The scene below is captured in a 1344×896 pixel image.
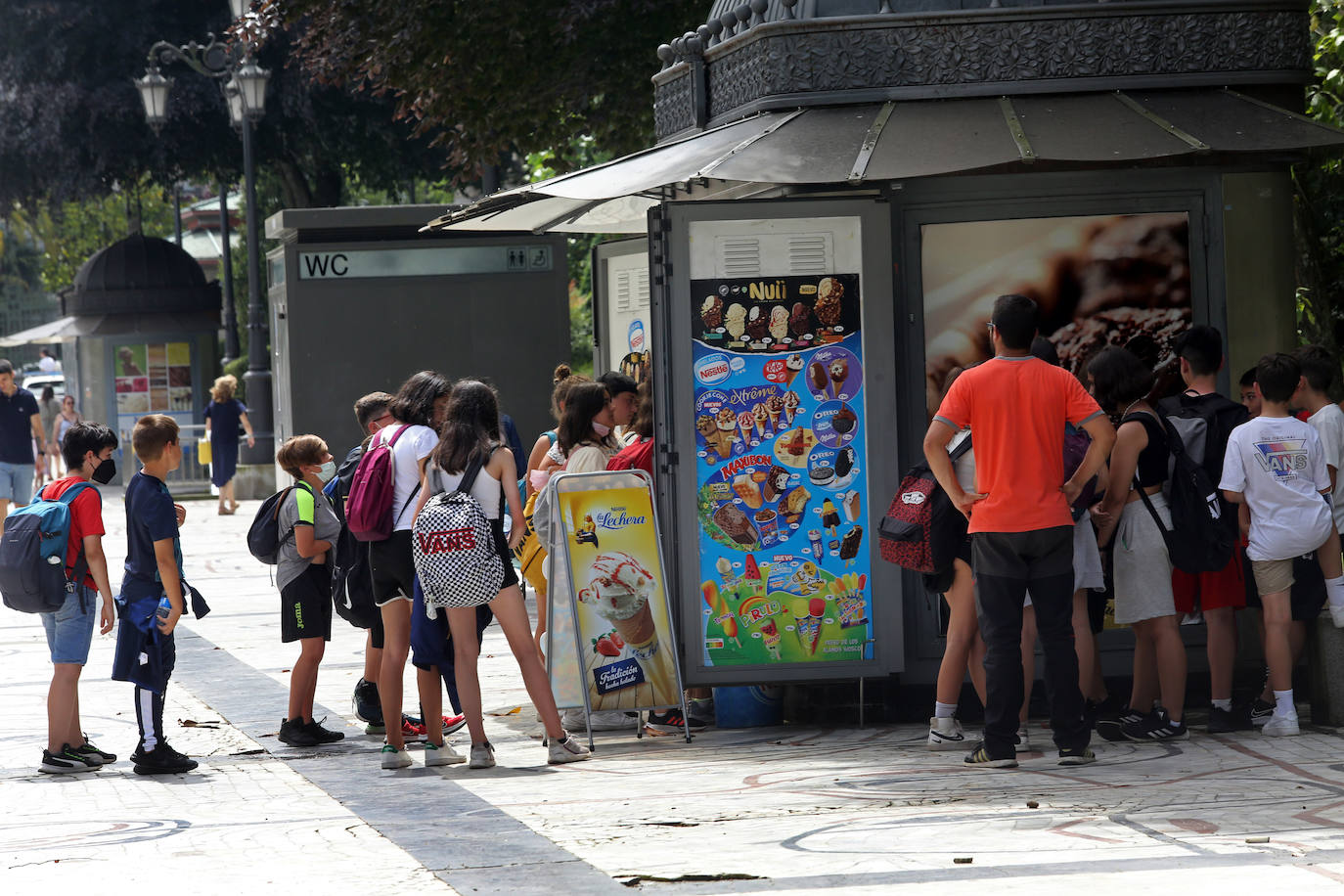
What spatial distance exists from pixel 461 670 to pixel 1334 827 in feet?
11.3

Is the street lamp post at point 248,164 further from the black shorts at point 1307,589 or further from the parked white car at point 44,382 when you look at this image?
the parked white car at point 44,382

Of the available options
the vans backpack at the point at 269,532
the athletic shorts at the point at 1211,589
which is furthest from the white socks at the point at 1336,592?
the vans backpack at the point at 269,532

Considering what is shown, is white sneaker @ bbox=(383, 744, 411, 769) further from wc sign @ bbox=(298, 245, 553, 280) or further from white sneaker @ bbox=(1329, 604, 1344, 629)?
wc sign @ bbox=(298, 245, 553, 280)

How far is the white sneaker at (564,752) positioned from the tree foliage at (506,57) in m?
8.55

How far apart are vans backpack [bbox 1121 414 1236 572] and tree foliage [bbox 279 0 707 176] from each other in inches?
330

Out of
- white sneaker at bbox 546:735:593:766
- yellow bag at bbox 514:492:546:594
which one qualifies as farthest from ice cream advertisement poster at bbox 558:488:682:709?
yellow bag at bbox 514:492:546:594

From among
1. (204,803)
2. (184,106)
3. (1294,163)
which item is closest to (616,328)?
(1294,163)

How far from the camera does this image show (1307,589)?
7715 mm

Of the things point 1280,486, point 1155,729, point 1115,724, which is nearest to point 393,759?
point 1115,724

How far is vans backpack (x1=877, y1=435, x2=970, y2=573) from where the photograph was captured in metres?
7.38

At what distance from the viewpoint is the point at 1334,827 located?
5.73m

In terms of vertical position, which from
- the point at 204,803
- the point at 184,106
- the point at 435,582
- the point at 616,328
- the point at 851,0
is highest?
the point at 184,106

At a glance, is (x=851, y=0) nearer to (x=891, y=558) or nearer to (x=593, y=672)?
(x=891, y=558)

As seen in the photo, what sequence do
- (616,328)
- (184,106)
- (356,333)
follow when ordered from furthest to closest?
(184,106) < (356,333) < (616,328)
